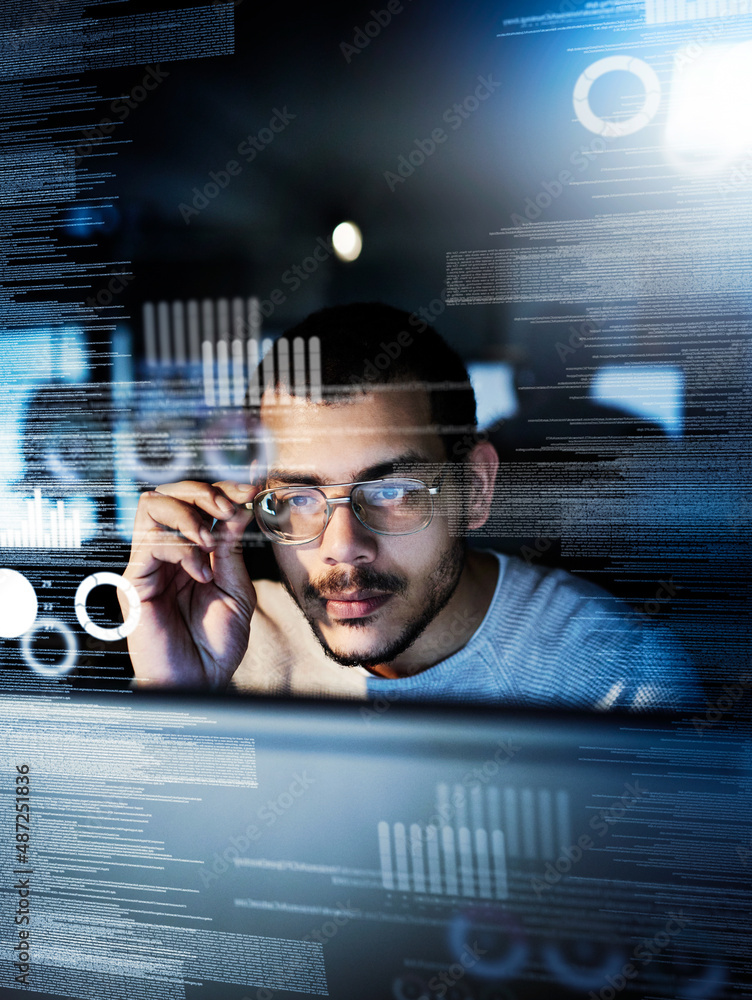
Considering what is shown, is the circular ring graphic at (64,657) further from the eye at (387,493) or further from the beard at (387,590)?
the eye at (387,493)

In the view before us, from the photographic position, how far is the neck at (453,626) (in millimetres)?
1073

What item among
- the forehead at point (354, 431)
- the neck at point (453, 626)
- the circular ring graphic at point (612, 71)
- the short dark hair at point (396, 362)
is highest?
the circular ring graphic at point (612, 71)

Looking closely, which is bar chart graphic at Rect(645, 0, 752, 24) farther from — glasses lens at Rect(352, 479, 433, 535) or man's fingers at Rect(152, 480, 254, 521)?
man's fingers at Rect(152, 480, 254, 521)

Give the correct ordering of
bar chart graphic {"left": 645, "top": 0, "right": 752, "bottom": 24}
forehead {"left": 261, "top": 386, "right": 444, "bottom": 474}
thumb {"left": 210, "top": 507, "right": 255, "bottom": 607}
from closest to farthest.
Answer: bar chart graphic {"left": 645, "top": 0, "right": 752, "bottom": 24}, forehead {"left": 261, "top": 386, "right": 444, "bottom": 474}, thumb {"left": 210, "top": 507, "right": 255, "bottom": 607}

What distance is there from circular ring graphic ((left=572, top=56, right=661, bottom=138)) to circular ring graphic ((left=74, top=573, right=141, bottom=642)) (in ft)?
3.48

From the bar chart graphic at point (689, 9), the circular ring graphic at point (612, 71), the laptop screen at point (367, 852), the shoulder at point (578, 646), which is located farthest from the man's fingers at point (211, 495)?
the bar chart graphic at point (689, 9)

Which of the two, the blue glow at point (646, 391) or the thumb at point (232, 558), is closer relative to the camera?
the blue glow at point (646, 391)

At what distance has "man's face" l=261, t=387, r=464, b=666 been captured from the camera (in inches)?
41.5

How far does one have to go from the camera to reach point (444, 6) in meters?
1.02

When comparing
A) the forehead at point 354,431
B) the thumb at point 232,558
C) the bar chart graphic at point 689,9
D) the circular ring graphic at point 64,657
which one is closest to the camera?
the bar chart graphic at point 689,9

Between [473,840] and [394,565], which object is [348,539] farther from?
[473,840]

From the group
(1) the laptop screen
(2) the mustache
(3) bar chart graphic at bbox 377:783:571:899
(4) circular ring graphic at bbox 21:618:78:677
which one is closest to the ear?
(2) the mustache

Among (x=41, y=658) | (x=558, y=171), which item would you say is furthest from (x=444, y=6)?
(x=41, y=658)

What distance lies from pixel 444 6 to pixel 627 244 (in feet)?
1.49
